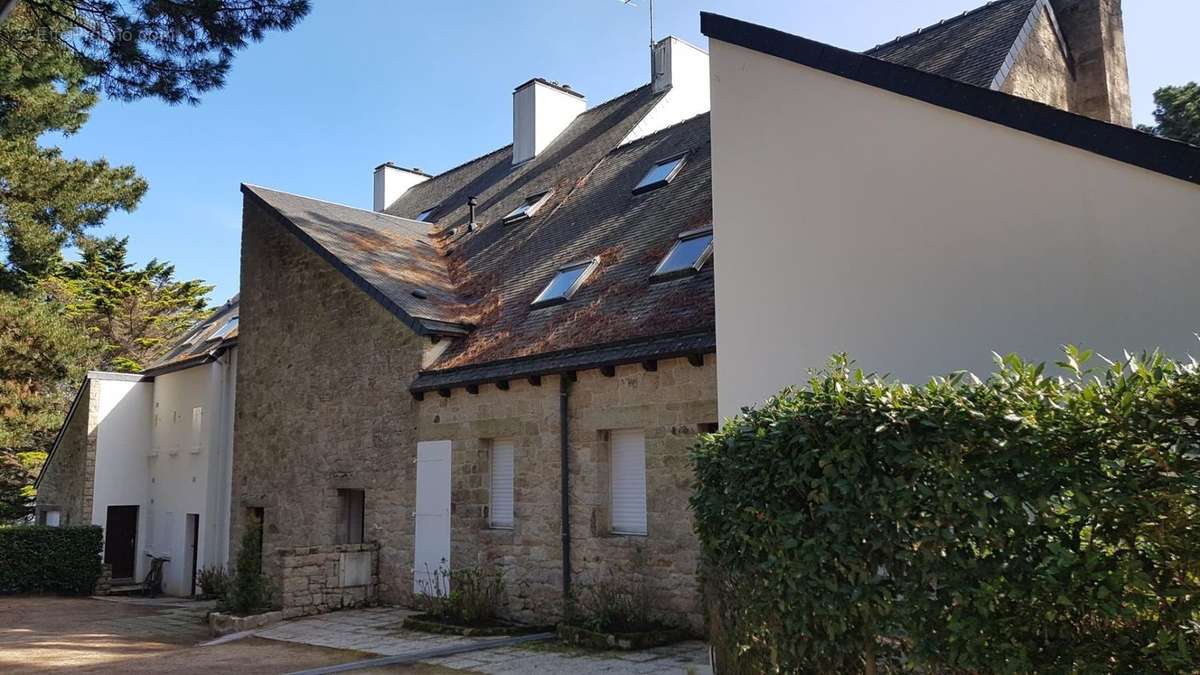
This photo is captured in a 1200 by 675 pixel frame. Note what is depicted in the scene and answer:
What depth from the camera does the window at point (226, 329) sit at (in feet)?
66.7

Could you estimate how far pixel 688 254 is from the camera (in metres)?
11.3

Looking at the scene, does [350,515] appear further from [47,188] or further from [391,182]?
[391,182]

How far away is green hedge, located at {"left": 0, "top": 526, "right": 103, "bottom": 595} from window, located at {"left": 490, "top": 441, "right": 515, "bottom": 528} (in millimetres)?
13123

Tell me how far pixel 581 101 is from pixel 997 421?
1904 centimetres

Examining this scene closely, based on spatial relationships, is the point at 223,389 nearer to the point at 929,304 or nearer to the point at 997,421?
the point at 929,304

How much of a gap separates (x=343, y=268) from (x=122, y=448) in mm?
11140

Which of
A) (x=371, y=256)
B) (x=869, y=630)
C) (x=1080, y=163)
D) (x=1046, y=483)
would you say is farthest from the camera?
(x=371, y=256)

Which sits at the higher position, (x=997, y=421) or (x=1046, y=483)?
(x=997, y=421)

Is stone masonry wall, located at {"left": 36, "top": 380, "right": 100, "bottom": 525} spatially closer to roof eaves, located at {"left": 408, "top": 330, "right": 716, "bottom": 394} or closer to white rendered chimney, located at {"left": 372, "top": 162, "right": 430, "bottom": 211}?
white rendered chimney, located at {"left": 372, "top": 162, "right": 430, "bottom": 211}

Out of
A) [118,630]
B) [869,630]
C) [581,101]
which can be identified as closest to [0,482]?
[118,630]

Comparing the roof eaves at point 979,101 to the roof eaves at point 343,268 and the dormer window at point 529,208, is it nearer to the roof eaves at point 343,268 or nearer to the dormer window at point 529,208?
the roof eaves at point 343,268

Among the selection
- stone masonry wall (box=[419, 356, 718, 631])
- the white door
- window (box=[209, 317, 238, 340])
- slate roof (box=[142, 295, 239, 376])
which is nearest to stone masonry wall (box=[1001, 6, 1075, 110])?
stone masonry wall (box=[419, 356, 718, 631])

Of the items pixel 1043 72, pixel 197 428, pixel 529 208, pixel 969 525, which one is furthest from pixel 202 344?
pixel 969 525

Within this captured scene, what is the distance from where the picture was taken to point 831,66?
8.26 meters
